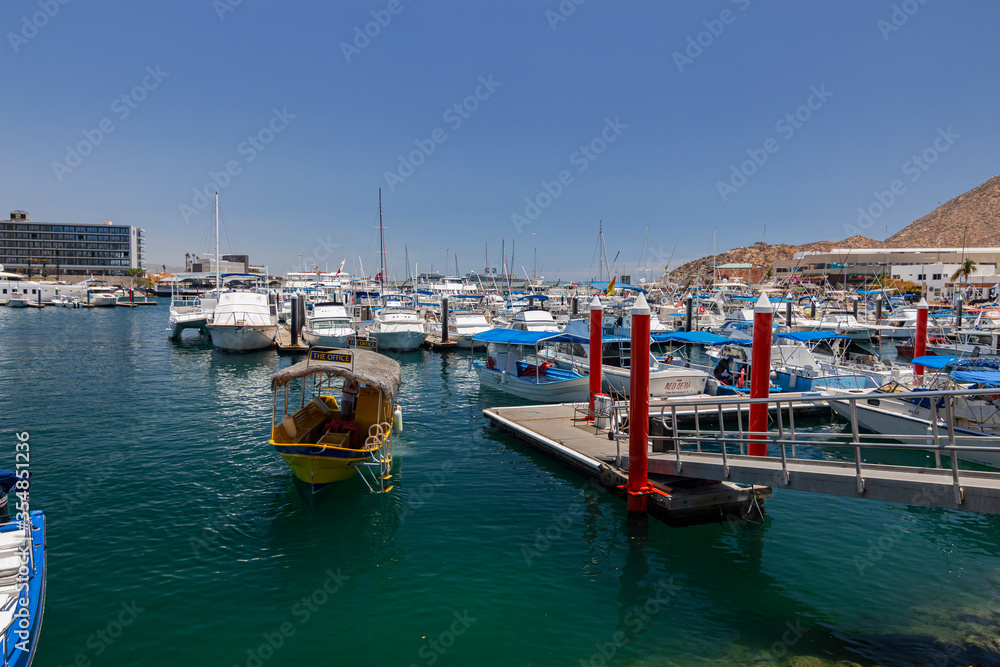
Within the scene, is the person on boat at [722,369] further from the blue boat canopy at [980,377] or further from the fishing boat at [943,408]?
the blue boat canopy at [980,377]

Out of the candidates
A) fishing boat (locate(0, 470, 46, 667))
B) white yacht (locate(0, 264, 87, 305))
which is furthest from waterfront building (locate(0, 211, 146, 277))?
fishing boat (locate(0, 470, 46, 667))

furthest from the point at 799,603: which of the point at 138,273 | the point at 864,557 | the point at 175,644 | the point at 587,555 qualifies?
the point at 138,273

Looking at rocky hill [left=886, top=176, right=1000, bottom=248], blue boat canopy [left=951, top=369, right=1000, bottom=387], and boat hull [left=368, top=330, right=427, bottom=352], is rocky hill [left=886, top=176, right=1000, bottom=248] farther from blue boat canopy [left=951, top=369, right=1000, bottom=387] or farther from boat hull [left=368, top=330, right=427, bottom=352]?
blue boat canopy [left=951, top=369, right=1000, bottom=387]

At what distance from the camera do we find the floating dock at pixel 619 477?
527 inches

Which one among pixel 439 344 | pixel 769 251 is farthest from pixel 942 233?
pixel 439 344

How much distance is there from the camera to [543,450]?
18562 mm

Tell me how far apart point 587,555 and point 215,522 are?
8.92 meters

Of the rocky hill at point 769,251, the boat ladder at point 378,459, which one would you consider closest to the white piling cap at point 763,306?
the boat ladder at point 378,459

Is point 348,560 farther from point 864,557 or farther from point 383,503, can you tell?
point 864,557

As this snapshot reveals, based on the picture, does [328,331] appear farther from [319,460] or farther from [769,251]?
[769,251]

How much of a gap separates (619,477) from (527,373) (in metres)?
15.0

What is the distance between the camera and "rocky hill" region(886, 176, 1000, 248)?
148 m

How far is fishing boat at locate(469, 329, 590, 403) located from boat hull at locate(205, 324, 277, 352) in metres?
22.6

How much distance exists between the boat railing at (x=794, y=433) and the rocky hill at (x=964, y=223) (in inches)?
6085
